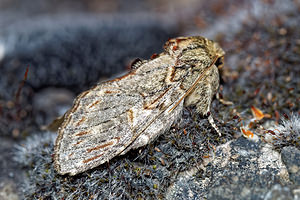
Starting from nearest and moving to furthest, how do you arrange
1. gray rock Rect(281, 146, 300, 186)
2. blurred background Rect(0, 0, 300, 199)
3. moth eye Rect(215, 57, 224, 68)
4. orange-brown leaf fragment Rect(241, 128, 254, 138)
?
gray rock Rect(281, 146, 300, 186)
orange-brown leaf fragment Rect(241, 128, 254, 138)
moth eye Rect(215, 57, 224, 68)
blurred background Rect(0, 0, 300, 199)

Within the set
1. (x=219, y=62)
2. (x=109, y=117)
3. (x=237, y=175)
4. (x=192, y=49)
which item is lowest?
(x=237, y=175)

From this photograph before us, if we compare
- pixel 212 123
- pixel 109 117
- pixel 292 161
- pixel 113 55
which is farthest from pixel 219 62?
pixel 113 55

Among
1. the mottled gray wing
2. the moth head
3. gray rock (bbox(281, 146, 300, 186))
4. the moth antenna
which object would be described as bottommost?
gray rock (bbox(281, 146, 300, 186))

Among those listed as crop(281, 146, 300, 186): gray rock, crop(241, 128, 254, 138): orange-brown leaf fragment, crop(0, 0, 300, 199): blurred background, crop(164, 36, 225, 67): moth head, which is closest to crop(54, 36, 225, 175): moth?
crop(164, 36, 225, 67): moth head

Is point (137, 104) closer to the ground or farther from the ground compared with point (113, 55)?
farther from the ground

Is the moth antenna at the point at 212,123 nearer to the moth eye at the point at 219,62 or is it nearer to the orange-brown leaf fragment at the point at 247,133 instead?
the orange-brown leaf fragment at the point at 247,133

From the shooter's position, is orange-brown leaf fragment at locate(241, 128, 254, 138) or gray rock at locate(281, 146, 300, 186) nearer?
gray rock at locate(281, 146, 300, 186)

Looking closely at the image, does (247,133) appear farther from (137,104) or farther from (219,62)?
(137,104)

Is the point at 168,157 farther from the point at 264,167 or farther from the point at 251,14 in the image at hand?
the point at 251,14

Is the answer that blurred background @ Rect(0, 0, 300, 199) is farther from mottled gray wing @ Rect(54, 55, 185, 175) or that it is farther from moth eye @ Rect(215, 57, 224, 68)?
mottled gray wing @ Rect(54, 55, 185, 175)
